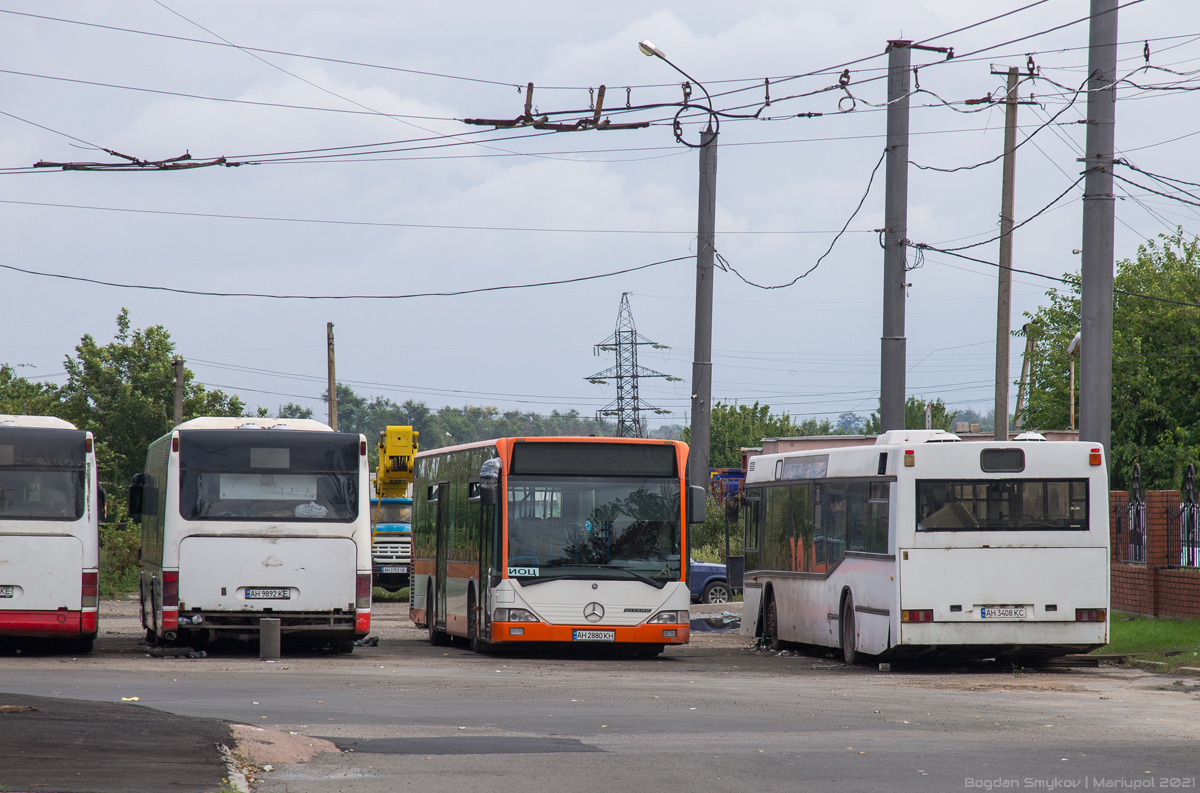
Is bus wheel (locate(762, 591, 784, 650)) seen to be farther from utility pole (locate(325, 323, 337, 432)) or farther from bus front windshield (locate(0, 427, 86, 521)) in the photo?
utility pole (locate(325, 323, 337, 432))

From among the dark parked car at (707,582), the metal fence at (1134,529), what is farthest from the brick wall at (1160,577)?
the dark parked car at (707,582)

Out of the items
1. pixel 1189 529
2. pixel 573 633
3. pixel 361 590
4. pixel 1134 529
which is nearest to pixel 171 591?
pixel 361 590

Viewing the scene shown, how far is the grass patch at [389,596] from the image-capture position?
1647 inches

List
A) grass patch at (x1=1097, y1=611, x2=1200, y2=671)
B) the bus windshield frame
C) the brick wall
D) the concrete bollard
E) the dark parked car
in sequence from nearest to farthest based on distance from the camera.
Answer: grass patch at (x1=1097, y1=611, x2=1200, y2=671), the concrete bollard, the bus windshield frame, the brick wall, the dark parked car

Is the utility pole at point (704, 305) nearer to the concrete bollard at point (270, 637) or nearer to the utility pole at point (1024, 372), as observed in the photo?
Result: the concrete bollard at point (270, 637)

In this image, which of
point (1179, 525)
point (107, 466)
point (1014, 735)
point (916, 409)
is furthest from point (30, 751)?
point (916, 409)

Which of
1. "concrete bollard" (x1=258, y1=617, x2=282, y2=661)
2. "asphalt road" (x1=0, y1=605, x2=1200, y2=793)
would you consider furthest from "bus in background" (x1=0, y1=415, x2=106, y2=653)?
"concrete bollard" (x1=258, y1=617, x2=282, y2=661)

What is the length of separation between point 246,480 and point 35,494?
106 inches

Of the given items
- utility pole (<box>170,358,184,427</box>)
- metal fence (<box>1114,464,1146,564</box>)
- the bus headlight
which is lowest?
the bus headlight

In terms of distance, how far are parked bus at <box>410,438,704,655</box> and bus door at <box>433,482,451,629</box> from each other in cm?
301

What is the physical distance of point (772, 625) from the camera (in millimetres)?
22344

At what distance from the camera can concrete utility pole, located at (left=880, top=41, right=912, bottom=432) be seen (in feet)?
71.2

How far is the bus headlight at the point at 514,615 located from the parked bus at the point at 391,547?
21723 millimetres

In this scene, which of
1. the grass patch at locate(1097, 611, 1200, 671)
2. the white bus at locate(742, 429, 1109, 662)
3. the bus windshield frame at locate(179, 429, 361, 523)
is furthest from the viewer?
the bus windshield frame at locate(179, 429, 361, 523)
